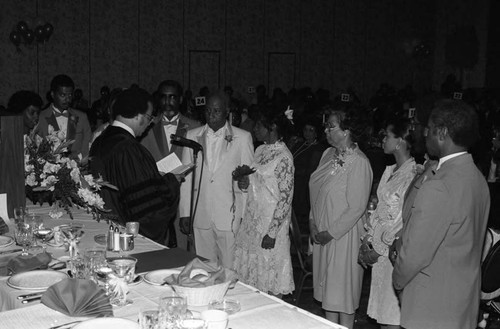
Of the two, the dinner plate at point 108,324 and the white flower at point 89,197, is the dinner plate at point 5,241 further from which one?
the dinner plate at point 108,324

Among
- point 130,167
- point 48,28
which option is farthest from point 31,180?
point 48,28

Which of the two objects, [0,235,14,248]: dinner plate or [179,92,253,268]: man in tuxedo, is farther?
[179,92,253,268]: man in tuxedo

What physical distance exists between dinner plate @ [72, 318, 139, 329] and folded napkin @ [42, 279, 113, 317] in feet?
0.49

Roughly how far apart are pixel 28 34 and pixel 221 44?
14.8ft

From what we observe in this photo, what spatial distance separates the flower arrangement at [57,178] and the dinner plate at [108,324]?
146cm

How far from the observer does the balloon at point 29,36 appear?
11805 mm

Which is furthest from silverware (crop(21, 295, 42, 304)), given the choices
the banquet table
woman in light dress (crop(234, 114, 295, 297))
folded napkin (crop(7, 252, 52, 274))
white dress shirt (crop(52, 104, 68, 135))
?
white dress shirt (crop(52, 104, 68, 135))

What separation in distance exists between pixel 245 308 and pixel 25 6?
11024mm

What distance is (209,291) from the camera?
2400 mm

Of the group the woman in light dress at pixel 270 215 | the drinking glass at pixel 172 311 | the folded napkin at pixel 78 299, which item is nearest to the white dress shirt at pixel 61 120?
A: the woman in light dress at pixel 270 215

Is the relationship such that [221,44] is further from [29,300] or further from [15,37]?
[29,300]

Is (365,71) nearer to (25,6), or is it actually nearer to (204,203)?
(25,6)

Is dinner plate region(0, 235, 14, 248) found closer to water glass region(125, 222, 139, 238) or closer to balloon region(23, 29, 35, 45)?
water glass region(125, 222, 139, 238)

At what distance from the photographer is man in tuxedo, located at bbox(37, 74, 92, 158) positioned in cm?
637
